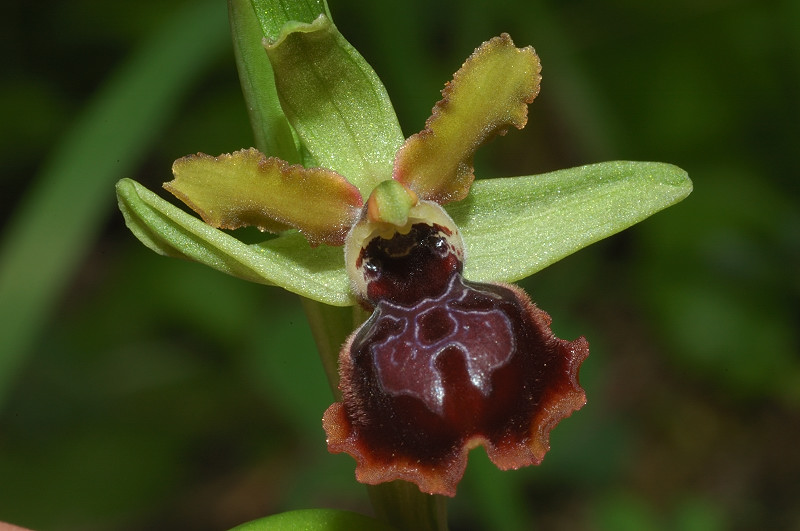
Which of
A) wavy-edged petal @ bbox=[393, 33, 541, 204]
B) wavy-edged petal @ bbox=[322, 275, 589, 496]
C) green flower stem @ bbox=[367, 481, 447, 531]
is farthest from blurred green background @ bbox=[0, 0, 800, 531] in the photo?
wavy-edged petal @ bbox=[322, 275, 589, 496]

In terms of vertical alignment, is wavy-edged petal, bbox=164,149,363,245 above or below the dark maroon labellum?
above

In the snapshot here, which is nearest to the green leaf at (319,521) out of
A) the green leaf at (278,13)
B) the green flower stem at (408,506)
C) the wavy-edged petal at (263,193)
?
the green flower stem at (408,506)

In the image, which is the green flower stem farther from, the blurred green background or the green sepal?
the blurred green background

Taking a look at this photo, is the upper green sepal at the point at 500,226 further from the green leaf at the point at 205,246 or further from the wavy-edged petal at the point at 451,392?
the wavy-edged petal at the point at 451,392

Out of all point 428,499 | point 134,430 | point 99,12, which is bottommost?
point 428,499

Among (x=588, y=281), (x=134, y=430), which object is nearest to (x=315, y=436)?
(x=134, y=430)

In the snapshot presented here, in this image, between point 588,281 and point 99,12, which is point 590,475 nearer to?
point 588,281
